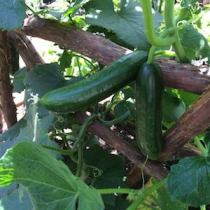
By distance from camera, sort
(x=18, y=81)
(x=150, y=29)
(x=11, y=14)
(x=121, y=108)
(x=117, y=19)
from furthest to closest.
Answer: (x=18, y=81)
(x=121, y=108)
(x=117, y=19)
(x=11, y=14)
(x=150, y=29)

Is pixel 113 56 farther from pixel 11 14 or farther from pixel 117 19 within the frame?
pixel 11 14

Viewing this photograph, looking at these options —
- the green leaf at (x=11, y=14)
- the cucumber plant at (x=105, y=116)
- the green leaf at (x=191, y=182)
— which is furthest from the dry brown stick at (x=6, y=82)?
the green leaf at (x=191, y=182)

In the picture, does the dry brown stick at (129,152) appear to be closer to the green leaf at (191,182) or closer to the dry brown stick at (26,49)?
the green leaf at (191,182)

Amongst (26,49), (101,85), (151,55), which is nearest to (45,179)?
(101,85)

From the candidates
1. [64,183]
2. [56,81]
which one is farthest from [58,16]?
[64,183]

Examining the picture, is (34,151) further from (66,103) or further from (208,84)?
(208,84)

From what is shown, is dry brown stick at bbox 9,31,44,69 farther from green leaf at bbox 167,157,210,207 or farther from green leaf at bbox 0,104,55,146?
green leaf at bbox 167,157,210,207
